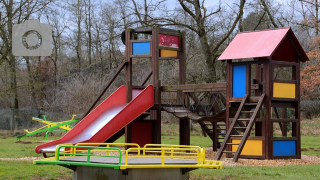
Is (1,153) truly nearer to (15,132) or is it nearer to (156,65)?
(156,65)

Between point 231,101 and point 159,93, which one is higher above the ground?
point 159,93

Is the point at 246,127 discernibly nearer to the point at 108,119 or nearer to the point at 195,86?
the point at 195,86

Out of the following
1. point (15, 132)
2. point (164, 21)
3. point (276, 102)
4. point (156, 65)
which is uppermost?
point (164, 21)

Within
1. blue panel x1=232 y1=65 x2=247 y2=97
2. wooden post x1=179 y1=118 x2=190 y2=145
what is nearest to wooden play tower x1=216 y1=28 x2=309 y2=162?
blue panel x1=232 y1=65 x2=247 y2=97

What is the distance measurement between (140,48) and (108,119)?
3.34 meters

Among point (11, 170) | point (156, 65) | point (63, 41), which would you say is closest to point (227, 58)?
point (156, 65)

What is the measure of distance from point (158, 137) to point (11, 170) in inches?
302

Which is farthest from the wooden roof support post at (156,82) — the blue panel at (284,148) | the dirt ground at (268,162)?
the blue panel at (284,148)

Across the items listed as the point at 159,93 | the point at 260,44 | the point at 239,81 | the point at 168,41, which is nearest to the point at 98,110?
the point at 159,93

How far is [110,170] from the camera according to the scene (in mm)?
9250

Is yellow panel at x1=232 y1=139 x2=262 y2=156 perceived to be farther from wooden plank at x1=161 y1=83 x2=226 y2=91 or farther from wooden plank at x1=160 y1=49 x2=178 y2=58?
wooden plank at x1=160 y1=49 x2=178 y2=58

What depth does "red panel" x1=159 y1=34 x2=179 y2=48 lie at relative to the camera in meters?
19.9

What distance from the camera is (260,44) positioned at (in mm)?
17172

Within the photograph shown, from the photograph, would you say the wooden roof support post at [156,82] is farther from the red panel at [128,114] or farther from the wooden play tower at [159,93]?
the red panel at [128,114]
